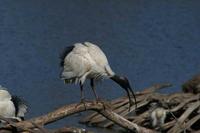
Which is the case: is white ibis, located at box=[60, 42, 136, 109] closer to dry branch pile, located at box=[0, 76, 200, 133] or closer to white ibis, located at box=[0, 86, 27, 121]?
dry branch pile, located at box=[0, 76, 200, 133]

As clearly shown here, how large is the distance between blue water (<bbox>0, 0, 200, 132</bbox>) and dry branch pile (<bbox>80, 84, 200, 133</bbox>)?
2.21 ft

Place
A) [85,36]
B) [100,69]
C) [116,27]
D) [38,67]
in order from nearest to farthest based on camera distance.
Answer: [100,69] < [38,67] < [85,36] < [116,27]

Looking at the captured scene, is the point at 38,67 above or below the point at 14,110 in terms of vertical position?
above

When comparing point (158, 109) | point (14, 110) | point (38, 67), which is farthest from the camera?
point (38, 67)

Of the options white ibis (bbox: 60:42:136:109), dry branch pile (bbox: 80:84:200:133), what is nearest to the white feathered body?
white ibis (bbox: 60:42:136:109)

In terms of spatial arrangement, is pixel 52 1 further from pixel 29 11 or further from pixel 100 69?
pixel 100 69

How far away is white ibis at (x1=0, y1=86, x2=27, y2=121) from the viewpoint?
10.2 metres

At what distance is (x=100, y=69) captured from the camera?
11734 mm

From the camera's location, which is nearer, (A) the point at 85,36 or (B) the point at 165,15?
(A) the point at 85,36

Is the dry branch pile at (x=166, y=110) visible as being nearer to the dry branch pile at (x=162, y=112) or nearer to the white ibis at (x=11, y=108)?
the dry branch pile at (x=162, y=112)

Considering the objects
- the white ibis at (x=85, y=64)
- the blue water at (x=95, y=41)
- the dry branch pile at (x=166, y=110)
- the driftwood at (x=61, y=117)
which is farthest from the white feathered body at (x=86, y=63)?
the blue water at (x=95, y=41)

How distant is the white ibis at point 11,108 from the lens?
1019cm

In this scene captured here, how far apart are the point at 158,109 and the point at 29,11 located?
22.5 m

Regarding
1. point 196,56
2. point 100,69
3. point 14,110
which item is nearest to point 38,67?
point 196,56
